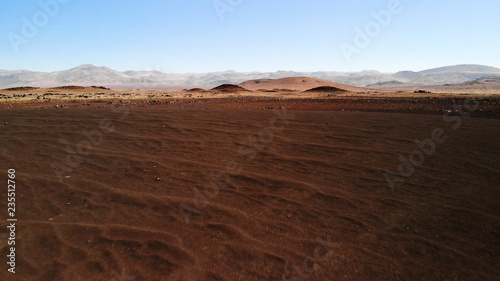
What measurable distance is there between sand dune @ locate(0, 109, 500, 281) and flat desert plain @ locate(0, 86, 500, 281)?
2 centimetres

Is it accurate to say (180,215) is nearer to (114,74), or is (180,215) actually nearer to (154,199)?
(154,199)

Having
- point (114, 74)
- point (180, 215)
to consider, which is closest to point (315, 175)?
A: point (180, 215)

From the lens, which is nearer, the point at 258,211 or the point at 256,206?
the point at 258,211

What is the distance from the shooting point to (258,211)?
3344 mm

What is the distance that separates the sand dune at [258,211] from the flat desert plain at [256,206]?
0.02 meters

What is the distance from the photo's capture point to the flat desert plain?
2.42 m

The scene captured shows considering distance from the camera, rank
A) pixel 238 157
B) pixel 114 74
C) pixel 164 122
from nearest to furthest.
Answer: pixel 238 157
pixel 164 122
pixel 114 74

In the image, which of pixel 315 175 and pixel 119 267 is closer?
pixel 119 267

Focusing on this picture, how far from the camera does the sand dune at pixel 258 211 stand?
2413 mm

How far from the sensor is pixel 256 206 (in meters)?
3.48

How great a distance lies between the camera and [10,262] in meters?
2.46

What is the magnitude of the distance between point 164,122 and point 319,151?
5.31 metres

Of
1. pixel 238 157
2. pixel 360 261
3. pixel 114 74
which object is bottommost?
pixel 360 261

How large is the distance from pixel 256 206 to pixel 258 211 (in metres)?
0.14
